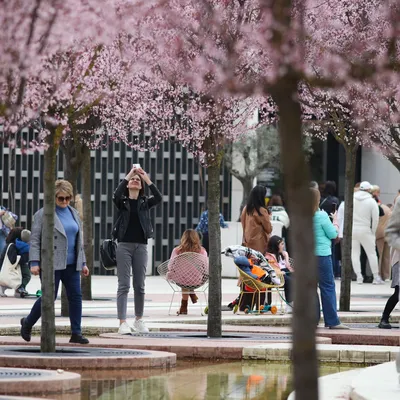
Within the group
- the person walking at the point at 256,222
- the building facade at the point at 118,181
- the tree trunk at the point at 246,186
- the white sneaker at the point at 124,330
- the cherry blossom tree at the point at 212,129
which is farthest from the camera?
the tree trunk at the point at 246,186

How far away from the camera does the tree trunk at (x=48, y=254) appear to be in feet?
35.8

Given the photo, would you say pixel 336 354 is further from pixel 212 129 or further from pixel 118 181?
pixel 118 181

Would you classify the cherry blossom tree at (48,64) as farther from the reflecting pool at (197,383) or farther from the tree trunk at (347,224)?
the tree trunk at (347,224)

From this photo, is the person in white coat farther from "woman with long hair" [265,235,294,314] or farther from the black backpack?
the black backpack

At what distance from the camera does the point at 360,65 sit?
18.1ft

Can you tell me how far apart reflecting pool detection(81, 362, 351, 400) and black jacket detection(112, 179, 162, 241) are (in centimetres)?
247

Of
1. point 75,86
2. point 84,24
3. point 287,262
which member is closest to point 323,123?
point 287,262

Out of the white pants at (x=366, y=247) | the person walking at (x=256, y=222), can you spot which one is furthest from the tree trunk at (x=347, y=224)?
the white pants at (x=366, y=247)

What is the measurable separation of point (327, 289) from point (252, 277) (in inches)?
121

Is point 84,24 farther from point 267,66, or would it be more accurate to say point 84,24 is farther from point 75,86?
point 267,66

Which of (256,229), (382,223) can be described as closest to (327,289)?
(256,229)

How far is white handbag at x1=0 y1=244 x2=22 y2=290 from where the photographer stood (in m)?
20.8

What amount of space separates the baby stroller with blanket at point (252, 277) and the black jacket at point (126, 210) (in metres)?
3.77

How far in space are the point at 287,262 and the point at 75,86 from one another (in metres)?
8.64
